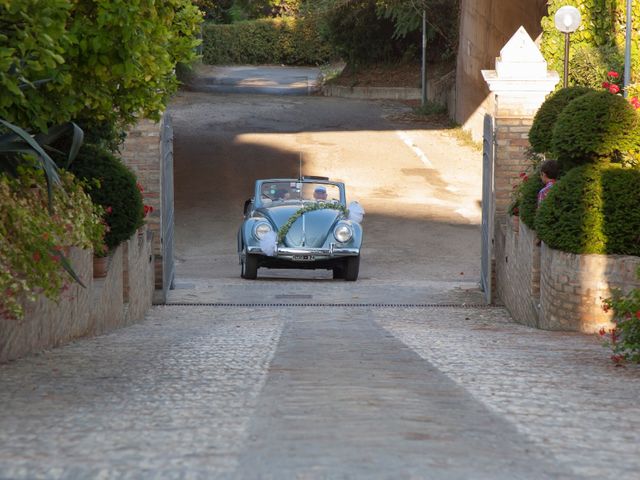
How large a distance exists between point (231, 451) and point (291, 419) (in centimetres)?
61

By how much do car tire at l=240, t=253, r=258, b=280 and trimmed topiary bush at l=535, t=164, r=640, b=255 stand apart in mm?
Result: 6320

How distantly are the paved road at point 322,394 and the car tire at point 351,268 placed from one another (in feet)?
0.51

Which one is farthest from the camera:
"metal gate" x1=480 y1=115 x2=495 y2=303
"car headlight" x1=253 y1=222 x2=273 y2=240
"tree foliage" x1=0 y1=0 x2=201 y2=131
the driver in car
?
the driver in car

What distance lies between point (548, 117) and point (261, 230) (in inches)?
185

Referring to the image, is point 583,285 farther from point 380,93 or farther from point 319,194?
point 380,93

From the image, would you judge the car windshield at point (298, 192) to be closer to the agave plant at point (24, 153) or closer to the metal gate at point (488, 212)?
the metal gate at point (488, 212)

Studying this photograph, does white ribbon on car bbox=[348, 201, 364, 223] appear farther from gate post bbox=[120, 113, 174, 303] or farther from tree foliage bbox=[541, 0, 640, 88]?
tree foliage bbox=[541, 0, 640, 88]

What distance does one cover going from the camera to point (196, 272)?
699 inches

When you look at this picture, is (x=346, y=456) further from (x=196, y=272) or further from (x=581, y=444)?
(x=196, y=272)

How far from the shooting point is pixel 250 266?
1591cm

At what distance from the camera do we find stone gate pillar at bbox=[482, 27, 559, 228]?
45.6ft

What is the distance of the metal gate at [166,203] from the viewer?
46.1 ft

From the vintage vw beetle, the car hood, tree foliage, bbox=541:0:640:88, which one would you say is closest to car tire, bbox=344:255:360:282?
the vintage vw beetle

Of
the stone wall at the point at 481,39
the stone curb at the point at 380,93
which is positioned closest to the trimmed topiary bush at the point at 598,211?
the stone wall at the point at 481,39
